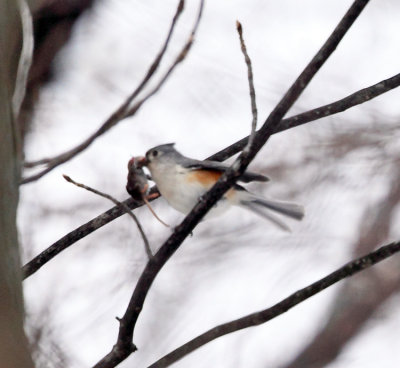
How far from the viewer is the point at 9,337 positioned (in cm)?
103

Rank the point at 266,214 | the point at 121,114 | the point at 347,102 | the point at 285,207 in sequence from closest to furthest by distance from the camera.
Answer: the point at 121,114 → the point at 347,102 → the point at 285,207 → the point at 266,214

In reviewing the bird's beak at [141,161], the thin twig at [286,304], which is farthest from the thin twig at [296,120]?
the thin twig at [286,304]

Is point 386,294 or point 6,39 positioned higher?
point 386,294

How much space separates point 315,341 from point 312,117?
8.90 feet

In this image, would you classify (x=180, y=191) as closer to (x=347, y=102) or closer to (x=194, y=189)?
(x=194, y=189)

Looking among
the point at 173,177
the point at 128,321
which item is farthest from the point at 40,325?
the point at 128,321

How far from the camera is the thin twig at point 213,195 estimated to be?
4.81ft

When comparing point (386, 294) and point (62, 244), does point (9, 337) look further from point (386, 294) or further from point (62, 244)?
point (386, 294)

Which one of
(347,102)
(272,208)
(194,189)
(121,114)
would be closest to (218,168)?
(194,189)

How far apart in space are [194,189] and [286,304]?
892mm

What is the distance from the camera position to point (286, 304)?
4.91ft

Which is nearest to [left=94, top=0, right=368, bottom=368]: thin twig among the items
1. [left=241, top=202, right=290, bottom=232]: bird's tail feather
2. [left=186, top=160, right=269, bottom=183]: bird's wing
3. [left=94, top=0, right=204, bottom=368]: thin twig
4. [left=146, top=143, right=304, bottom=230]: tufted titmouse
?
[left=94, top=0, right=204, bottom=368]: thin twig

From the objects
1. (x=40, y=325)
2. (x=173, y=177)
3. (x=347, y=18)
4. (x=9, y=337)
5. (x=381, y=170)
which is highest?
(x=381, y=170)

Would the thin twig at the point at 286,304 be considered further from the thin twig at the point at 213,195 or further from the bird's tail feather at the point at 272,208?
the bird's tail feather at the point at 272,208
